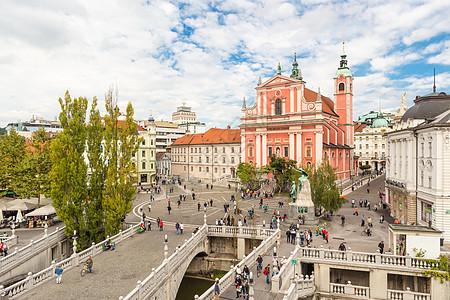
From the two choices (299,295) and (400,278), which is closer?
(299,295)

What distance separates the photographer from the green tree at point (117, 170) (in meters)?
24.9

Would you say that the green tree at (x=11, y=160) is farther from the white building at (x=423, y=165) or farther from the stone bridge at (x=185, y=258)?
the white building at (x=423, y=165)

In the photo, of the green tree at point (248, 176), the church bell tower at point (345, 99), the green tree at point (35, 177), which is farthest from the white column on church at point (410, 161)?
the church bell tower at point (345, 99)

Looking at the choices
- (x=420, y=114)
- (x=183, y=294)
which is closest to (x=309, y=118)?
(x=420, y=114)

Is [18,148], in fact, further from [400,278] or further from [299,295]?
[400,278]

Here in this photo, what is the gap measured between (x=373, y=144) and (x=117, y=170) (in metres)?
89.5

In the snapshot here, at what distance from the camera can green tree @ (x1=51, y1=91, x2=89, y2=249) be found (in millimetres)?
24297

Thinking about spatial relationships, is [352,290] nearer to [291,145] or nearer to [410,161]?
[410,161]

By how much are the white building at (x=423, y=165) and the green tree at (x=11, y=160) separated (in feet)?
134

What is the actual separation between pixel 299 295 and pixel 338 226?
13.4 metres

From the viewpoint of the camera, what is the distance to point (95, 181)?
25922 mm

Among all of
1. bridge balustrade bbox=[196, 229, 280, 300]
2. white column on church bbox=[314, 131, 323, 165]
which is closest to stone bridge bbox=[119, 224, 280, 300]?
bridge balustrade bbox=[196, 229, 280, 300]

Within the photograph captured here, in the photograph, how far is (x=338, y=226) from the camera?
29469 millimetres

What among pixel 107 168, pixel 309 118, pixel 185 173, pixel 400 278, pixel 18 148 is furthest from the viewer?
pixel 185 173
